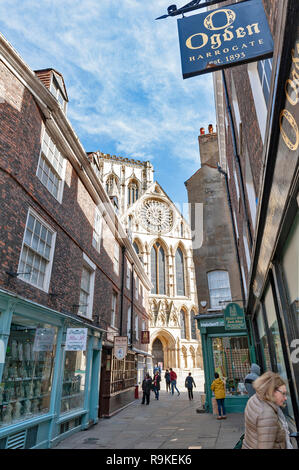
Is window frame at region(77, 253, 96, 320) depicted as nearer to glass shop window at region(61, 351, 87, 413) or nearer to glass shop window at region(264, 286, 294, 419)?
glass shop window at region(61, 351, 87, 413)

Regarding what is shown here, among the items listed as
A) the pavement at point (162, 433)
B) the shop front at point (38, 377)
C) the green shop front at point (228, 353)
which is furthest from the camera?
the green shop front at point (228, 353)

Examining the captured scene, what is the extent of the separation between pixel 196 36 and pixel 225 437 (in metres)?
8.50

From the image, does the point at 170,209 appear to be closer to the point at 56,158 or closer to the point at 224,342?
the point at 224,342

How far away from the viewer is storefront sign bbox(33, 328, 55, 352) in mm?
7051

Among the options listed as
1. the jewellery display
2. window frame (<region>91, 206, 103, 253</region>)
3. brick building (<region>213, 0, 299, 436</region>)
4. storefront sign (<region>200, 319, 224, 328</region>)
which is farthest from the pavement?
window frame (<region>91, 206, 103, 253</region>)

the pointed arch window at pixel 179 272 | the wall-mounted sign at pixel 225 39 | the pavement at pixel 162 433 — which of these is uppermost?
the pointed arch window at pixel 179 272

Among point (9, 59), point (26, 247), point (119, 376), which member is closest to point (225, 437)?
point (26, 247)

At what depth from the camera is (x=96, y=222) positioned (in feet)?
40.2

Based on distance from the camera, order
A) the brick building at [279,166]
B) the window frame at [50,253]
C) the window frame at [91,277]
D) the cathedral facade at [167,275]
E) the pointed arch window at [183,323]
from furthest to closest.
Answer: the pointed arch window at [183,323], the cathedral facade at [167,275], the window frame at [91,277], the window frame at [50,253], the brick building at [279,166]

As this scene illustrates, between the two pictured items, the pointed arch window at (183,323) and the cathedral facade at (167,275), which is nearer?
the cathedral facade at (167,275)

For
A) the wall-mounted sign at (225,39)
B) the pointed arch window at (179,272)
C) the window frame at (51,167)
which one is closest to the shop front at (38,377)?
the window frame at (51,167)

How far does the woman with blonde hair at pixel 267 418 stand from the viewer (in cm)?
221

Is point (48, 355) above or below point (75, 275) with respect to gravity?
below

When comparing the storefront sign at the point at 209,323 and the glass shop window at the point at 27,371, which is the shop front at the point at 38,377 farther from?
the storefront sign at the point at 209,323
